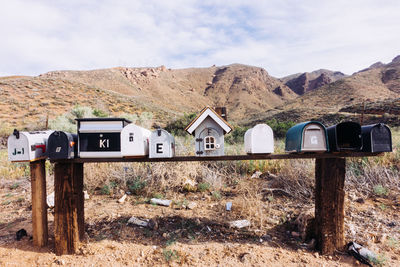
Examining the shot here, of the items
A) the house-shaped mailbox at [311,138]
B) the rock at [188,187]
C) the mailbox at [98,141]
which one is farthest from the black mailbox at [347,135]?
the rock at [188,187]

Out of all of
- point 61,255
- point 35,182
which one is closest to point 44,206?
point 35,182

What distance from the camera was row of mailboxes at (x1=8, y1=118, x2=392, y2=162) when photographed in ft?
7.40

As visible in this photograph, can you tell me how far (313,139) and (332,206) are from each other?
87 cm

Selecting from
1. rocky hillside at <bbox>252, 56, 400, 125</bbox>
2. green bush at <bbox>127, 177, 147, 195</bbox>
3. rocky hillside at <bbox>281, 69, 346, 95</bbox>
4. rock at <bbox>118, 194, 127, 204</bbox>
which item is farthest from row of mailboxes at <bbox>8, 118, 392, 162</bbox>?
rocky hillside at <bbox>281, 69, 346, 95</bbox>

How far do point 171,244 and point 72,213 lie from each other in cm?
122

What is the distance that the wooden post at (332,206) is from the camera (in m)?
2.50

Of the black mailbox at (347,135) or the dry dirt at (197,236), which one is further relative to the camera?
the dry dirt at (197,236)

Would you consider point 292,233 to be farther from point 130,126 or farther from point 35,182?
point 35,182

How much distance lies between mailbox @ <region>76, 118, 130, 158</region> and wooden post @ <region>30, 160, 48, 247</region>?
659mm

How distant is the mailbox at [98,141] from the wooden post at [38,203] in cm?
66

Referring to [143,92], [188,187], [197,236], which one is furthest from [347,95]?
[143,92]

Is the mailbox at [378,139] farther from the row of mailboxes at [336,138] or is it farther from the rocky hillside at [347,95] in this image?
the rocky hillside at [347,95]

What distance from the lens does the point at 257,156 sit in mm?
2369

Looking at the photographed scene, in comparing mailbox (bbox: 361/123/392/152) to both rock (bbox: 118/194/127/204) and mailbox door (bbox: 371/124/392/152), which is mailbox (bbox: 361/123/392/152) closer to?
mailbox door (bbox: 371/124/392/152)
